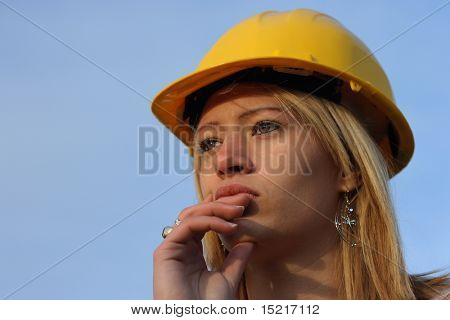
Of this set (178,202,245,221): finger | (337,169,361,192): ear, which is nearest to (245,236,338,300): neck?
(337,169,361,192): ear

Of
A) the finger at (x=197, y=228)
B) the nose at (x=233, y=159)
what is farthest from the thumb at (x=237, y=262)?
the nose at (x=233, y=159)

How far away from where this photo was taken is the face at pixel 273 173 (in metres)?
6.03

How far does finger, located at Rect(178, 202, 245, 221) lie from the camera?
5.93 m

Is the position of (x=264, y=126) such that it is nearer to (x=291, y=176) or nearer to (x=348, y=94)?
(x=291, y=176)

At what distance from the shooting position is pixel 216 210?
599 centimetres

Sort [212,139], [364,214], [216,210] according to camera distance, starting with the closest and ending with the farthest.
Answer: [216,210]
[364,214]
[212,139]

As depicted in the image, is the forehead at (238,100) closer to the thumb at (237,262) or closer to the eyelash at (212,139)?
the eyelash at (212,139)

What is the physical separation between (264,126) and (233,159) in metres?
0.33

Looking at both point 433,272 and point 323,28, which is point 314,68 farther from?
point 433,272

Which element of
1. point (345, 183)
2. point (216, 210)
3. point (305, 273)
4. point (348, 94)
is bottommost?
point (305, 273)

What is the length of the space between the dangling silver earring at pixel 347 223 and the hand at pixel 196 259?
681 millimetres

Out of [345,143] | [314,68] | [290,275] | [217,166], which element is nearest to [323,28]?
[314,68]

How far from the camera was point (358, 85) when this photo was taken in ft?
21.3

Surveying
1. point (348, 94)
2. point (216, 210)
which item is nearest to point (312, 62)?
point (348, 94)
